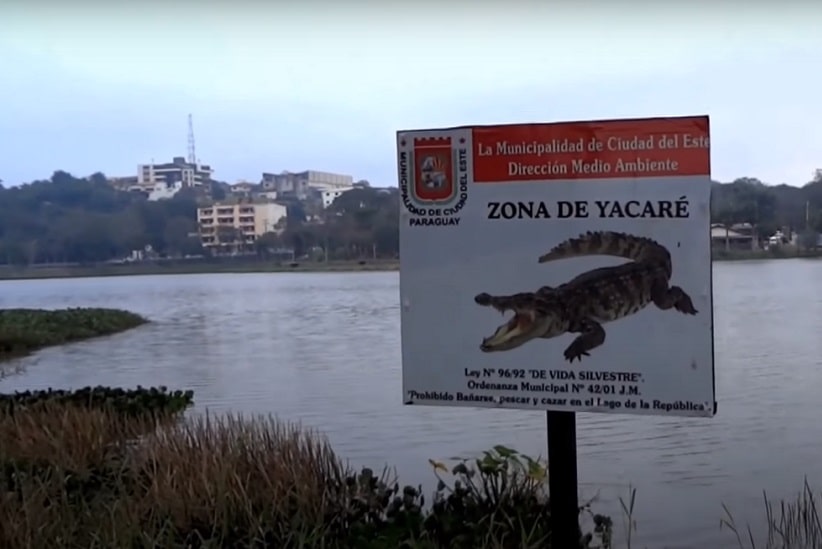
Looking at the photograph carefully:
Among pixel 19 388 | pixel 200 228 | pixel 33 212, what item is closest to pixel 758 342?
pixel 19 388

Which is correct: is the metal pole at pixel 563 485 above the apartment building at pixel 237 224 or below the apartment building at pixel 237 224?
below

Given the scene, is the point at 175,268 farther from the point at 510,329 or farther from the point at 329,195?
the point at 510,329

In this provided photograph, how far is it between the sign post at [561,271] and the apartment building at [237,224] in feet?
262

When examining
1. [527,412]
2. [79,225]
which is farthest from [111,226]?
[527,412]

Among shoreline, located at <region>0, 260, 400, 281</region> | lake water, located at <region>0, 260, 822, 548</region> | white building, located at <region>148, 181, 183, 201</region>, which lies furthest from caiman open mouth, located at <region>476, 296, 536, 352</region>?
white building, located at <region>148, 181, 183, 201</region>

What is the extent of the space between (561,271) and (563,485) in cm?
109

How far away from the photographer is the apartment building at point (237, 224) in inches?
3364

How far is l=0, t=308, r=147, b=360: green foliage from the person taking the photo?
30.4 m

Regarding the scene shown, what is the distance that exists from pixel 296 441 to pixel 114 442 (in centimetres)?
206

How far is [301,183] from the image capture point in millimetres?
97688

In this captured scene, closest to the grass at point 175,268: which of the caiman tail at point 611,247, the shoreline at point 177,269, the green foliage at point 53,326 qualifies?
the shoreline at point 177,269

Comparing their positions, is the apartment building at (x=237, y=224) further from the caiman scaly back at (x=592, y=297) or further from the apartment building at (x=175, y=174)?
the caiman scaly back at (x=592, y=297)

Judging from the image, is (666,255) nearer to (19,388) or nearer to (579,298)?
(579,298)

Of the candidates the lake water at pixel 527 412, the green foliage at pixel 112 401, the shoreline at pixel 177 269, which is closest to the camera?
the lake water at pixel 527 412
